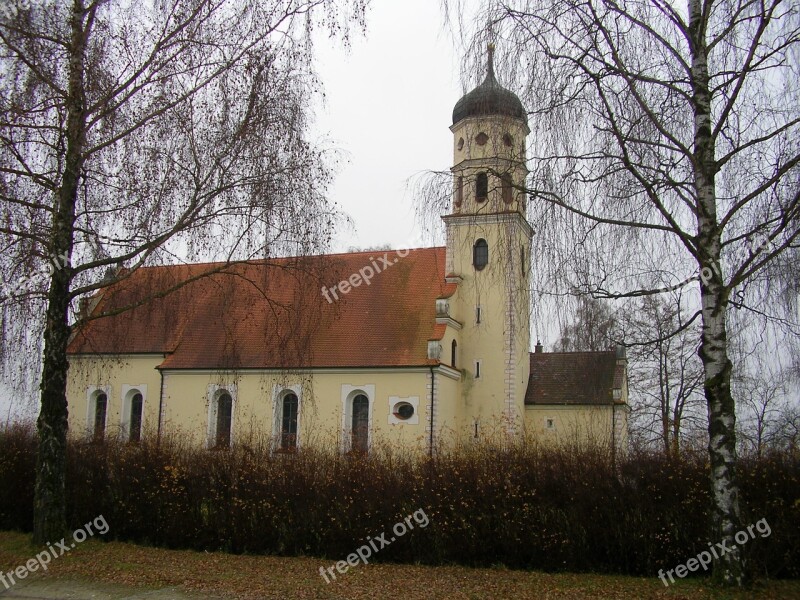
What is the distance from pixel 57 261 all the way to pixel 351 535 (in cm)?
675

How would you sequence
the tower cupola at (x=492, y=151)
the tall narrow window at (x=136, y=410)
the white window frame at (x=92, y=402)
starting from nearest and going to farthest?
1. the tower cupola at (x=492, y=151)
2. the tall narrow window at (x=136, y=410)
3. the white window frame at (x=92, y=402)

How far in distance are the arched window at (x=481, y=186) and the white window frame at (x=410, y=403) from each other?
18177 mm

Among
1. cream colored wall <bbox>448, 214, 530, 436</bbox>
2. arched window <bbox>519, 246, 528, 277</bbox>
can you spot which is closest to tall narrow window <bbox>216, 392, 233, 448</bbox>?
cream colored wall <bbox>448, 214, 530, 436</bbox>

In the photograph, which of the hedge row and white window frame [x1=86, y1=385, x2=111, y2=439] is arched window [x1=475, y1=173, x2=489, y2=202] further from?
white window frame [x1=86, y1=385, x2=111, y2=439]

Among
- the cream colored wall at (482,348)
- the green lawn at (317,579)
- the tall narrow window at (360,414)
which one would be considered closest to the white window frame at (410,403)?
the tall narrow window at (360,414)

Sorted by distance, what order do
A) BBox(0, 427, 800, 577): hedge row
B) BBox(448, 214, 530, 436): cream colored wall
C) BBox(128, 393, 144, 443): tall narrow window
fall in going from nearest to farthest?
1. BBox(0, 427, 800, 577): hedge row
2. BBox(448, 214, 530, 436): cream colored wall
3. BBox(128, 393, 144, 443): tall narrow window

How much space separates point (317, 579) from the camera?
10898 mm

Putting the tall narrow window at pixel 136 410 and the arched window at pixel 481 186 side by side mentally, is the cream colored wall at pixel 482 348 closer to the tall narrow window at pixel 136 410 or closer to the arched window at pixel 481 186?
the tall narrow window at pixel 136 410

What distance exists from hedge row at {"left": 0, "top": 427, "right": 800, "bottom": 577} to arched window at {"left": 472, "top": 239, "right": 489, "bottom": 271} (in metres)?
16.0

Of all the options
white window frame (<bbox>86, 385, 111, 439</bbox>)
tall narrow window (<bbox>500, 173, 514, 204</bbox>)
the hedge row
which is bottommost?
the hedge row

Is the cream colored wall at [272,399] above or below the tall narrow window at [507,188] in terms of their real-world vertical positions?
below

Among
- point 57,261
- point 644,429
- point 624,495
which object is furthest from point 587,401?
point 57,261

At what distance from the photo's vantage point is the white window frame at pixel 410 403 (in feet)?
87.2

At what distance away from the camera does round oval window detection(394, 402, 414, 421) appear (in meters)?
26.7
